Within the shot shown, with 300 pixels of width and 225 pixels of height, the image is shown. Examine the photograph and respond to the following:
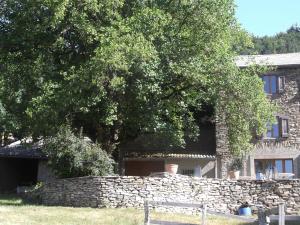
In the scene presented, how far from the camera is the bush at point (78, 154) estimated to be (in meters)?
24.3

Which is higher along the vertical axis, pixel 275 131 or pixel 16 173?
pixel 275 131

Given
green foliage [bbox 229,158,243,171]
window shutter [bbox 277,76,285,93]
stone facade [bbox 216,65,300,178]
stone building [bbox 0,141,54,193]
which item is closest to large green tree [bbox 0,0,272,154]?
green foliage [bbox 229,158,243,171]

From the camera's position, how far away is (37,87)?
2744cm

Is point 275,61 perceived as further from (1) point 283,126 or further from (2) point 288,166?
(2) point 288,166

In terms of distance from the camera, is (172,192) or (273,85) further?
(273,85)

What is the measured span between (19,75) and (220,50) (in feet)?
37.3

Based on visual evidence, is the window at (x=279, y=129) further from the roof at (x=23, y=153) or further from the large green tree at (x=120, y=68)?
the roof at (x=23, y=153)

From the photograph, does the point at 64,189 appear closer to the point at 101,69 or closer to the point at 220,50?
the point at 101,69

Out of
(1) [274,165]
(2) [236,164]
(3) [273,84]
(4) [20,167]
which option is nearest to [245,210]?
(2) [236,164]

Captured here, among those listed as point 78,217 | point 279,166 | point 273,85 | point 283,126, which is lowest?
point 78,217

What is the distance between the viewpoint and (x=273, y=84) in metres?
36.3

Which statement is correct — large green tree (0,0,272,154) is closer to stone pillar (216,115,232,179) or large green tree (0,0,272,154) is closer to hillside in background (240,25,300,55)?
stone pillar (216,115,232,179)

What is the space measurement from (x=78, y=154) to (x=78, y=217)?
5.53m

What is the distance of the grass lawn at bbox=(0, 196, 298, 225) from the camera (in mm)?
17875
